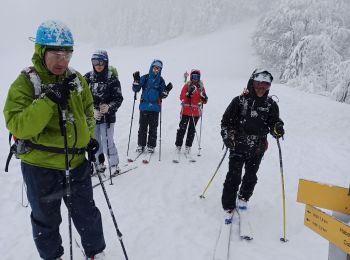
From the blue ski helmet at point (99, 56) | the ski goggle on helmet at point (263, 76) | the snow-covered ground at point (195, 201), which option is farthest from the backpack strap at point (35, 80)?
the blue ski helmet at point (99, 56)

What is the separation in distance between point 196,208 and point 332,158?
21.2 ft

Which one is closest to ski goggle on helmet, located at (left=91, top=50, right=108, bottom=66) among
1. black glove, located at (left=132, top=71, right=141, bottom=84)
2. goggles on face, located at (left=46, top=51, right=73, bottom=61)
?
black glove, located at (left=132, top=71, right=141, bottom=84)

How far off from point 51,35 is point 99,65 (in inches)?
140

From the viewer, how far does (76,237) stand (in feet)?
16.0

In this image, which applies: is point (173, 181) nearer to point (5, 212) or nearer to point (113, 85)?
point (113, 85)

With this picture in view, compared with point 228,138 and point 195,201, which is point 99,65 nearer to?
point 228,138

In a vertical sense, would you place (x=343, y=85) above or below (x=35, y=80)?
above

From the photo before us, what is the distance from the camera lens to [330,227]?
7.94 feet

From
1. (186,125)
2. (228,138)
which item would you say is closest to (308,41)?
(186,125)

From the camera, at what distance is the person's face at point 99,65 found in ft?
21.7

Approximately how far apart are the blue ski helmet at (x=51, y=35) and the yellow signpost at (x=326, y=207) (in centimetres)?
250

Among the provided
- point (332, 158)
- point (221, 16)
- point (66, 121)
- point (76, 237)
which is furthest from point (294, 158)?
point (221, 16)

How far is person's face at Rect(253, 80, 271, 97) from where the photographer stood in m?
5.29

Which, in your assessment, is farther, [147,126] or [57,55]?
[147,126]
